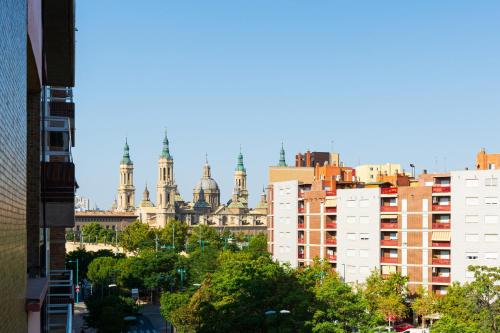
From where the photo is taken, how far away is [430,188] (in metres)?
71.3

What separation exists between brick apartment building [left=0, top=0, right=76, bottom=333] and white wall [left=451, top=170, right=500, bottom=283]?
43.1m

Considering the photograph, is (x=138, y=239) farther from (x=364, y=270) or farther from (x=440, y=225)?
(x=440, y=225)

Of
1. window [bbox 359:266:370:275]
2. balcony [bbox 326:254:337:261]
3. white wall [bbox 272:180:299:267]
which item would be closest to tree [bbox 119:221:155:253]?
white wall [bbox 272:180:299:267]

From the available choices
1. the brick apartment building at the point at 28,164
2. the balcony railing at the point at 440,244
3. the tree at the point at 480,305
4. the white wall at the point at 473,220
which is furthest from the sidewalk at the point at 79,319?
the brick apartment building at the point at 28,164

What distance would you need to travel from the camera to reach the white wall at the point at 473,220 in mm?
67562

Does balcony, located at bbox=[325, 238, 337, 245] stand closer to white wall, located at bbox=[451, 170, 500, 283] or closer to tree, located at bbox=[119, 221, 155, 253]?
white wall, located at bbox=[451, 170, 500, 283]

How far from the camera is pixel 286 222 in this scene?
9075 centimetres

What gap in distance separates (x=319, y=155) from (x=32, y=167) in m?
120

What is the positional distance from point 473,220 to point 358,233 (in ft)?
39.9

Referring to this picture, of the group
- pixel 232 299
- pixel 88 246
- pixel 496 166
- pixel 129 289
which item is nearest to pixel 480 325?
pixel 232 299

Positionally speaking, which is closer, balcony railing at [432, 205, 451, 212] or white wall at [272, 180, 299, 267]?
balcony railing at [432, 205, 451, 212]

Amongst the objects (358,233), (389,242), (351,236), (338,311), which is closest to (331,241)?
(351,236)

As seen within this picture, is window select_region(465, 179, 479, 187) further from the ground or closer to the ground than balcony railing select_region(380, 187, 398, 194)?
further from the ground

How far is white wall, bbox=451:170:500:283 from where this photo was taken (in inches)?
2660
